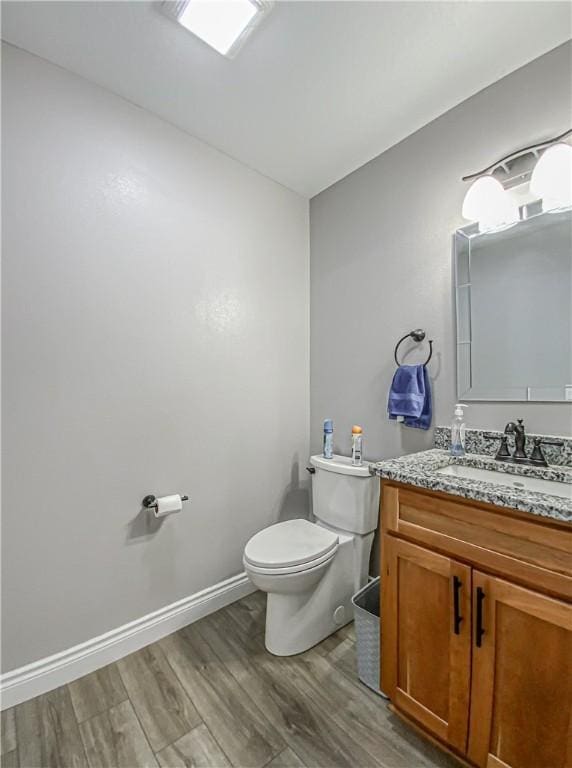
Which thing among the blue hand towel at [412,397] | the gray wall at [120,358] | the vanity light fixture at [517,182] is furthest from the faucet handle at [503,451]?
the gray wall at [120,358]

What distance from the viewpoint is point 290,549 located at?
1.56m

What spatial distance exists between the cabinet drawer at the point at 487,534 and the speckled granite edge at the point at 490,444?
523 mm

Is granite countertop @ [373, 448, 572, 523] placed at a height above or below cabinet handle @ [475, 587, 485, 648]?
above

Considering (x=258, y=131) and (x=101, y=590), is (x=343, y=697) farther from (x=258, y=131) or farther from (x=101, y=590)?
(x=258, y=131)

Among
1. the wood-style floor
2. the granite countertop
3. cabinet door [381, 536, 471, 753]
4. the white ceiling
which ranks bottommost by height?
the wood-style floor

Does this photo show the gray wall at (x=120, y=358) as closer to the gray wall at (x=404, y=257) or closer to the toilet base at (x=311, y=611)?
the gray wall at (x=404, y=257)

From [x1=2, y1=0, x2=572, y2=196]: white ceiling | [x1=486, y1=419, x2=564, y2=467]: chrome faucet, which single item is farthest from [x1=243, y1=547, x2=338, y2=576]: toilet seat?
[x1=2, y1=0, x2=572, y2=196]: white ceiling

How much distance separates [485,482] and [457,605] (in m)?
0.37

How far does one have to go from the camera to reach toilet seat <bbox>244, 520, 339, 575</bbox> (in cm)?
147


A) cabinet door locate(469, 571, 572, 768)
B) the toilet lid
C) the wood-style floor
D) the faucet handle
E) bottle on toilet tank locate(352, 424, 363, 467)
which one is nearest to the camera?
cabinet door locate(469, 571, 572, 768)

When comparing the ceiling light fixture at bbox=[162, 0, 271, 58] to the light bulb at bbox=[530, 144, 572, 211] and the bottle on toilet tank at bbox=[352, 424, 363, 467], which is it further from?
the bottle on toilet tank at bbox=[352, 424, 363, 467]

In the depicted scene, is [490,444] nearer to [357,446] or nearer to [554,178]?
[357,446]

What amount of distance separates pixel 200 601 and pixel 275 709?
0.67 meters

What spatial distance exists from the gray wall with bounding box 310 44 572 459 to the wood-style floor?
1.07 metres
